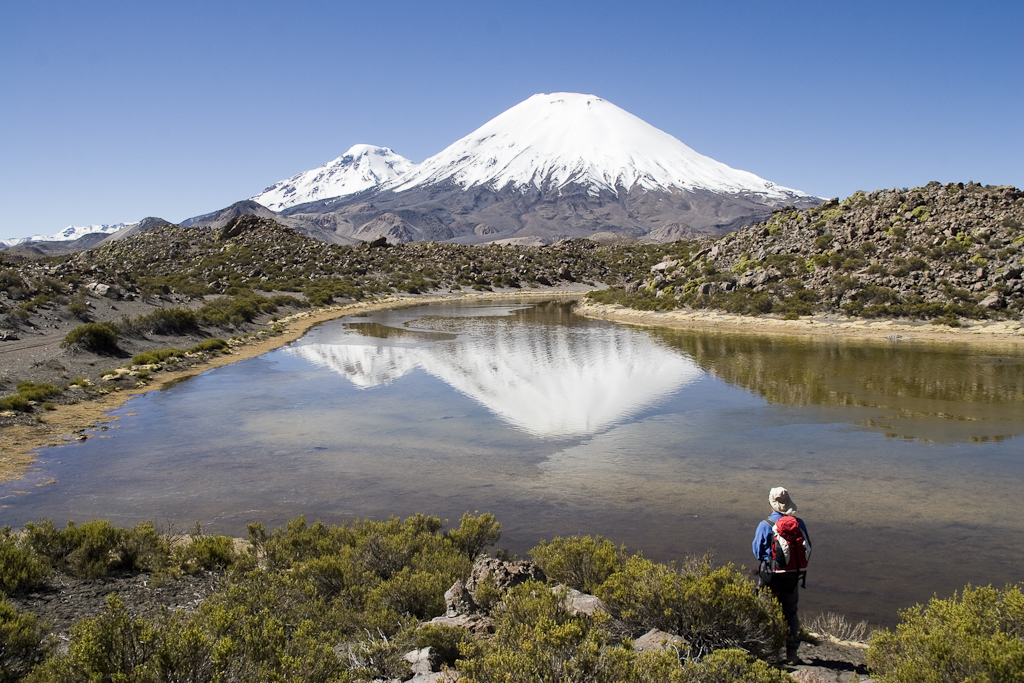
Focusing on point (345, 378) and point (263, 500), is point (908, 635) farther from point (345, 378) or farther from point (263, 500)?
point (345, 378)

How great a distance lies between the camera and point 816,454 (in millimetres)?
9516

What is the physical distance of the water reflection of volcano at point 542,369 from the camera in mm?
12898

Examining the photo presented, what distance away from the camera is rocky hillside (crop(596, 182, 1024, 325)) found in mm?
25719

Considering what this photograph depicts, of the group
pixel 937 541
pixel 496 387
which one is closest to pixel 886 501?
pixel 937 541

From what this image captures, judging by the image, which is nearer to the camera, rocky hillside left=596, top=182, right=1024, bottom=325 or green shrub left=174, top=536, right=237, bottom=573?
green shrub left=174, top=536, right=237, bottom=573

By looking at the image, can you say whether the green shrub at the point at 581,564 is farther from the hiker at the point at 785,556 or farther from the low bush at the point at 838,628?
the low bush at the point at 838,628

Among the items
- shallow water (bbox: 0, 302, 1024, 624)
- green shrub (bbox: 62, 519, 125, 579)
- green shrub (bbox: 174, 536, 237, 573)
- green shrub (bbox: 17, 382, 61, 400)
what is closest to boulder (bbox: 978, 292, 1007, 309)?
shallow water (bbox: 0, 302, 1024, 624)

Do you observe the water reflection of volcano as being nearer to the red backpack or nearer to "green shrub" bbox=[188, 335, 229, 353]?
"green shrub" bbox=[188, 335, 229, 353]

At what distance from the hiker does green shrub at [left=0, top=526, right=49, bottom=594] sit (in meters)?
5.80

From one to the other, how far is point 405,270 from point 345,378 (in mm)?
48706

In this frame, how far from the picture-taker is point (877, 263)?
30031 millimetres

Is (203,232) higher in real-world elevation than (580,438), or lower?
higher

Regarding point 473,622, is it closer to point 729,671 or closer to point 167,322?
point 729,671

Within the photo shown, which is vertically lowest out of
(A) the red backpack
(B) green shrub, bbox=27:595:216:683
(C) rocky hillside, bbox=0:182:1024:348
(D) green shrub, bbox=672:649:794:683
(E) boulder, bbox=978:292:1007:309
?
(D) green shrub, bbox=672:649:794:683
